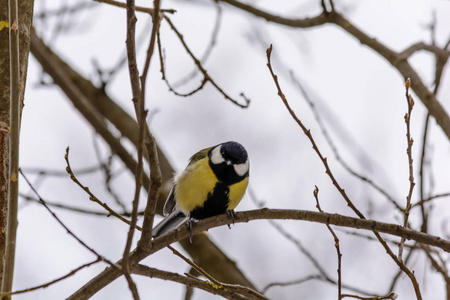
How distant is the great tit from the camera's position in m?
2.88

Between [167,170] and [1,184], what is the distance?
2083mm

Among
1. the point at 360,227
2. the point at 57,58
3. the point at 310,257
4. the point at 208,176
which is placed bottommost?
the point at 360,227

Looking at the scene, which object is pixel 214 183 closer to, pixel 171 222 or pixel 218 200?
pixel 218 200

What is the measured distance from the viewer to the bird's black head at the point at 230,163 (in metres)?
2.90

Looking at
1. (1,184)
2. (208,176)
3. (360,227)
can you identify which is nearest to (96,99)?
(208,176)

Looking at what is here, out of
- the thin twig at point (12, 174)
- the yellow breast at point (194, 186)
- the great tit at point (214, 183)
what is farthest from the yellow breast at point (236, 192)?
the thin twig at point (12, 174)

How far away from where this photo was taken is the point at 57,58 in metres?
4.44

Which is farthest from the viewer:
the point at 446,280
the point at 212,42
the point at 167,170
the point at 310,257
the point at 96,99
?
the point at 96,99

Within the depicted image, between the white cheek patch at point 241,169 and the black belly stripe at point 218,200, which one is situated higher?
the white cheek patch at point 241,169

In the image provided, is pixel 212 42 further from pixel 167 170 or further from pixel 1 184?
pixel 1 184

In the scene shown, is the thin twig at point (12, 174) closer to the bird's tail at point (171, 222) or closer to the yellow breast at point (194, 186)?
the yellow breast at point (194, 186)

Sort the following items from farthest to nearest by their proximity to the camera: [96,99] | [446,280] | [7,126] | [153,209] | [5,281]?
[96,99] → [446,280] → [7,126] → [153,209] → [5,281]

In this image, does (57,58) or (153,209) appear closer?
(153,209)

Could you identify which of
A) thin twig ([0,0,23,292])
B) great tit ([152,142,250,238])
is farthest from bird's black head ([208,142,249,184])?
thin twig ([0,0,23,292])
